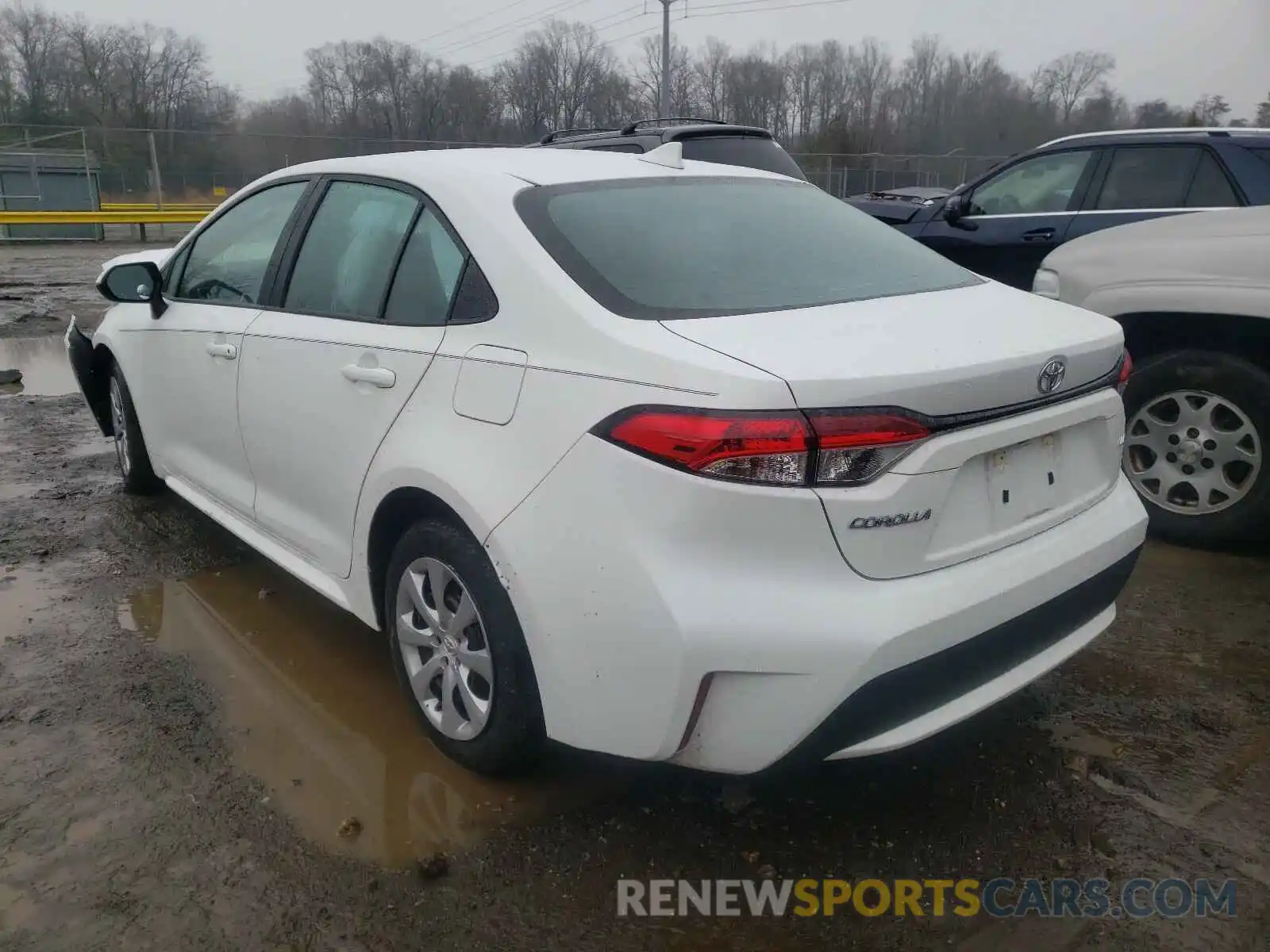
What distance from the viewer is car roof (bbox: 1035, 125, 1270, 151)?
18.5 feet

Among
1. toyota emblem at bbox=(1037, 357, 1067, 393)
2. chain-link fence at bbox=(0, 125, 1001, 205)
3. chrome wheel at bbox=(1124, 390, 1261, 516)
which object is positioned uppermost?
chain-link fence at bbox=(0, 125, 1001, 205)

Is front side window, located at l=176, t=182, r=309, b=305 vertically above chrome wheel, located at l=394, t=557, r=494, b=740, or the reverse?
front side window, located at l=176, t=182, r=309, b=305

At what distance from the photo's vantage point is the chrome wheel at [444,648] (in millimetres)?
2559

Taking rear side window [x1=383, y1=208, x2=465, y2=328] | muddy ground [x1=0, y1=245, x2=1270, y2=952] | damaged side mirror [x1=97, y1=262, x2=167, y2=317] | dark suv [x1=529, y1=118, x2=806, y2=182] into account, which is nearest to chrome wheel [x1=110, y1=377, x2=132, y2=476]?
damaged side mirror [x1=97, y1=262, x2=167, y2=317]

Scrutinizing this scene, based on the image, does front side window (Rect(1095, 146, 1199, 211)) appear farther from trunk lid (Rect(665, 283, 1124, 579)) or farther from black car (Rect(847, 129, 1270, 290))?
trunk lid (Rect(665, 283, 1124, 579))

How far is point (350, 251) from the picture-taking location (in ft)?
10.5

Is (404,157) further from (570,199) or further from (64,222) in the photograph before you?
(64,222)

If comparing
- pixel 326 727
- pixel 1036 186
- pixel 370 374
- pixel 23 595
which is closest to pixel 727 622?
pixel 370 374

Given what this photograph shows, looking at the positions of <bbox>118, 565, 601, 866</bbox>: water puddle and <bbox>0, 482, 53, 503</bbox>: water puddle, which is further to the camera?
<bbox>0, 482, 53, 503</bbox>: water puddle

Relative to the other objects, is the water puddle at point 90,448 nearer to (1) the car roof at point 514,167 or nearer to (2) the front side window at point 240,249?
(2) the front side window at point 240,249

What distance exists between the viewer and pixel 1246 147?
220 inches

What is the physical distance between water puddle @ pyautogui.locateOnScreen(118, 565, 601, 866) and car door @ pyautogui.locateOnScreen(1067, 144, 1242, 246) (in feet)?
16.2

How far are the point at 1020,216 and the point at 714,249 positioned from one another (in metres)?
4.63

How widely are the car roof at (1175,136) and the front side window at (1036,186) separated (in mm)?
88
